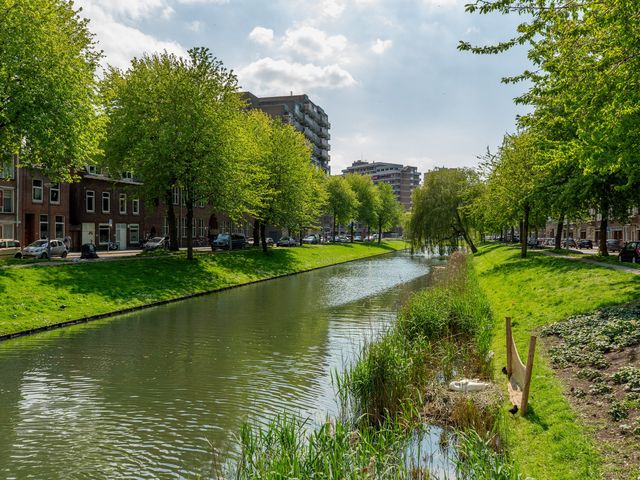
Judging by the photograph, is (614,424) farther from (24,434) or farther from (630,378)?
(24,434)

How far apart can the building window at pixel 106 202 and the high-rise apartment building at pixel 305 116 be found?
60570 mm

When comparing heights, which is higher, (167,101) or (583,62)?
(167,101)

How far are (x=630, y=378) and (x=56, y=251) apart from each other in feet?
146

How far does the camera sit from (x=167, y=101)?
125 feet

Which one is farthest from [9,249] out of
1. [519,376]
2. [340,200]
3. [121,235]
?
[340,200]

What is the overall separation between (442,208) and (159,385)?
44.6 metres

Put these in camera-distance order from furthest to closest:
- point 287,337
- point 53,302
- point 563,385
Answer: point 53,302
point 287,337
point 563,385

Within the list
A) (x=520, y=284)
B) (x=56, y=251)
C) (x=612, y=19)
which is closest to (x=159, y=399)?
(x=612, y=19)

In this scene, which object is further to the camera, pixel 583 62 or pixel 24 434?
pixel 583 62

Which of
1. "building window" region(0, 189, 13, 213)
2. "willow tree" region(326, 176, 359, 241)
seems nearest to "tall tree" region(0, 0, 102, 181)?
"building window" region(0, 189, 13, 213)

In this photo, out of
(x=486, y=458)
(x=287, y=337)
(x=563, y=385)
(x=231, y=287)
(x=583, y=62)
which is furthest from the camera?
(x=231, y=287)

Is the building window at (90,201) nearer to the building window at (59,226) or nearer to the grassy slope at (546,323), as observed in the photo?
the building window at (59,226)

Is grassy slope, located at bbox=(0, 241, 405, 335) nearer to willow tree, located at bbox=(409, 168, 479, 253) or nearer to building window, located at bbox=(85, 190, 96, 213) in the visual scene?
willow tree, located at bbox=(409, 168, 479, 253)

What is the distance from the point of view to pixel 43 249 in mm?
42656
